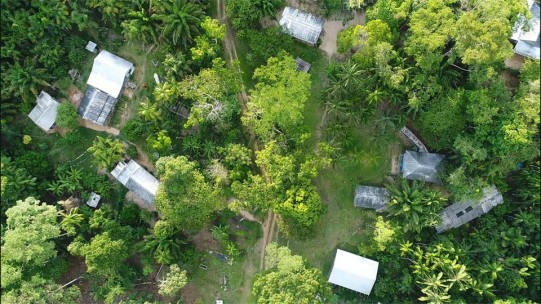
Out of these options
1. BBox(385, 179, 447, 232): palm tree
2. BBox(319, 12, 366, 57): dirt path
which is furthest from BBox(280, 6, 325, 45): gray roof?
BBox(385, 179, 447, 232): palm tree

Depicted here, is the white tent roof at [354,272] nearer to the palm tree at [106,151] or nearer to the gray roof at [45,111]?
the palm tree at [106,151]

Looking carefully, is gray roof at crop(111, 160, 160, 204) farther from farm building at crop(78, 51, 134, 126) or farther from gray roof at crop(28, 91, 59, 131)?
gray roof at crop(28, 91, 59, 131)

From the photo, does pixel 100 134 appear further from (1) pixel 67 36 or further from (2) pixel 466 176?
(2) pixel 466 176

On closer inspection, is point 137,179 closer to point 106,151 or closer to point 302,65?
point 106,151

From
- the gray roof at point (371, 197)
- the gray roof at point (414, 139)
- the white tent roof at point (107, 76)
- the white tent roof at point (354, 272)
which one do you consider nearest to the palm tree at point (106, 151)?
the white tent roof at point (107, 76)

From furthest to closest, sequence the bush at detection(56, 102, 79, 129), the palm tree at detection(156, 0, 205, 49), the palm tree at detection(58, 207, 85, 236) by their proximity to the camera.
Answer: the bush at detection(56, 102, 79, 129) → the palm tree at detection(58, 207, 85, 236) → the palm tree at detection(156, 0, 205, 49)

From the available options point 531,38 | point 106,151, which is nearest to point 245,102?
point 106,151
